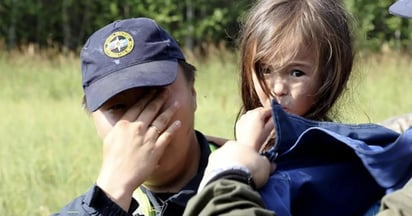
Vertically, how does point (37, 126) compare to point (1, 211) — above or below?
below

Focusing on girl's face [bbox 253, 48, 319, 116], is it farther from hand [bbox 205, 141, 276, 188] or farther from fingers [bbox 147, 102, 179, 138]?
hand [bbox 205, 141, 276, 188]

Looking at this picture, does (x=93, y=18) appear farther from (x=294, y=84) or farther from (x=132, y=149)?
(x=132, y=149)

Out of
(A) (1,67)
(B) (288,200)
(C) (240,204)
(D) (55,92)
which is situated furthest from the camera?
(A) (1,67)

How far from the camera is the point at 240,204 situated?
194 cm

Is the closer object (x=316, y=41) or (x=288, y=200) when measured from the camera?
(x=288, y=200)

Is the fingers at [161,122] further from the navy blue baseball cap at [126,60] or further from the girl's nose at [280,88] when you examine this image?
the girl's nose at [280,88]

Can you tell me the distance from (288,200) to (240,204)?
7.0 inches

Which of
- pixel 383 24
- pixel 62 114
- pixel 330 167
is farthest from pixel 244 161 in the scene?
pixel 383 24

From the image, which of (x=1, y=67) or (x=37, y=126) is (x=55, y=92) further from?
(x=37, y=126)

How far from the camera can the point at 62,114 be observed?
10242 millimetres

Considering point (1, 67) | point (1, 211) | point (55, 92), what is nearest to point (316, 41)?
point (1, 211)

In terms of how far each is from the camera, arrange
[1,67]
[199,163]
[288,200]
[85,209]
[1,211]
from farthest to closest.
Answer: [1,67] → [1,211] → [199,163] → [85,209] → [288,200]

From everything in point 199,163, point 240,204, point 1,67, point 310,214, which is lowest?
point 1,67

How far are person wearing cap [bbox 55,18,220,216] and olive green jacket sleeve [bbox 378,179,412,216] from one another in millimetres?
773
